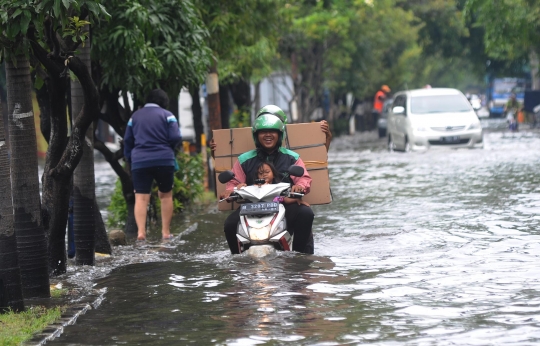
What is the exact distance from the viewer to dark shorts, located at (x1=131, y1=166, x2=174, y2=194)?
1264 centimetres

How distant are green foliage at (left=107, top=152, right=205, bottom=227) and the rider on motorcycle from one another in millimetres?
4853

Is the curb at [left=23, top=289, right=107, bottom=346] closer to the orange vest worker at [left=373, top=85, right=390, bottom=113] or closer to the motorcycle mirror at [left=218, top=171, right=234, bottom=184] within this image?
the motorcycle mirror at [left=218, top=171, right=234, bottom=184]

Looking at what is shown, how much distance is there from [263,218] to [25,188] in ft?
7.37

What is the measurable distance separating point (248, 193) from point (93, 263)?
1856mm

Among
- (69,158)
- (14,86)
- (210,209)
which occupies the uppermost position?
(14,86)

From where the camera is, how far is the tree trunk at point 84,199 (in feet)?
34.4

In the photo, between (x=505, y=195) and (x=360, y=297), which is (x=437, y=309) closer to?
(x=360, y=297)

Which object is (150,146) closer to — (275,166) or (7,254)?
(275,166)

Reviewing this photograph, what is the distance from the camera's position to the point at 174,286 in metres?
9.18

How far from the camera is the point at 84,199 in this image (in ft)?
35.1

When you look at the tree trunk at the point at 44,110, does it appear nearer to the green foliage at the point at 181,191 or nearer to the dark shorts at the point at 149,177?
the dark shorts at the point at 149,177

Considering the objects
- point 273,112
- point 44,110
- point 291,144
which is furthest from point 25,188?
point 44,110

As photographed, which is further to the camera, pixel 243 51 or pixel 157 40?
pixel 243 51

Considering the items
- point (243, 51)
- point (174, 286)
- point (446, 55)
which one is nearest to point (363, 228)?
point (174, 286)
